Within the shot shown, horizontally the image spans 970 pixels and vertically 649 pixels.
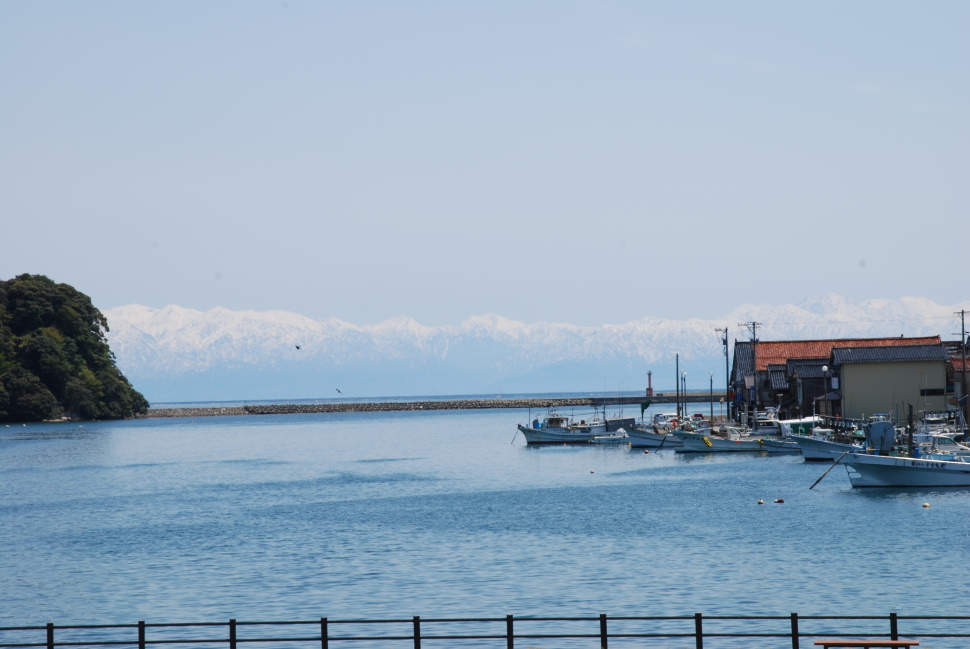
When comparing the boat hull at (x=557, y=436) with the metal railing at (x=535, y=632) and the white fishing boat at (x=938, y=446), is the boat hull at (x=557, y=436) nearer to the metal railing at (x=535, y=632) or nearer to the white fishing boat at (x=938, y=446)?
the white fishing boat at (x=938, y=446)

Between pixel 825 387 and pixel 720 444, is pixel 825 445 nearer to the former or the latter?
pixel 720 444

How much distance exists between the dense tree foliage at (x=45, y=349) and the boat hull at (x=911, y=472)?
13162 centimetres

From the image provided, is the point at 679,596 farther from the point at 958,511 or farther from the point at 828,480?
the point at 828,480

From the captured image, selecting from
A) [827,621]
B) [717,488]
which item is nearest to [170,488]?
[717,488]

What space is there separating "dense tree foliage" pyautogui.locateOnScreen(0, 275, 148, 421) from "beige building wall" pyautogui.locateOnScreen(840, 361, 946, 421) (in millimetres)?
116465

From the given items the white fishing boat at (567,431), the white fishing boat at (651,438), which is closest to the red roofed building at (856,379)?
the white fishing boat at (651,438)

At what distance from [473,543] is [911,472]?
101ft

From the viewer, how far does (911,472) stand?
213 feet

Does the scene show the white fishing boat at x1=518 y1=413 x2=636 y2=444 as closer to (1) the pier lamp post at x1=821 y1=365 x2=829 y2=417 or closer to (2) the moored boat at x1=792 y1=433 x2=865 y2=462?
(1) the pier lamp post at x1=821 y1=365 x2=829 y2=417

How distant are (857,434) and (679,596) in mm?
59395

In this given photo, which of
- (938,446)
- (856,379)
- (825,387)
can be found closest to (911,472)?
(938,446)

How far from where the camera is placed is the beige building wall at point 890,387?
10294 centimetres

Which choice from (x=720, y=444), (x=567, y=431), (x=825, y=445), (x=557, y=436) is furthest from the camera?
(x=567, y=431)

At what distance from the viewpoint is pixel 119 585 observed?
1565 inches
